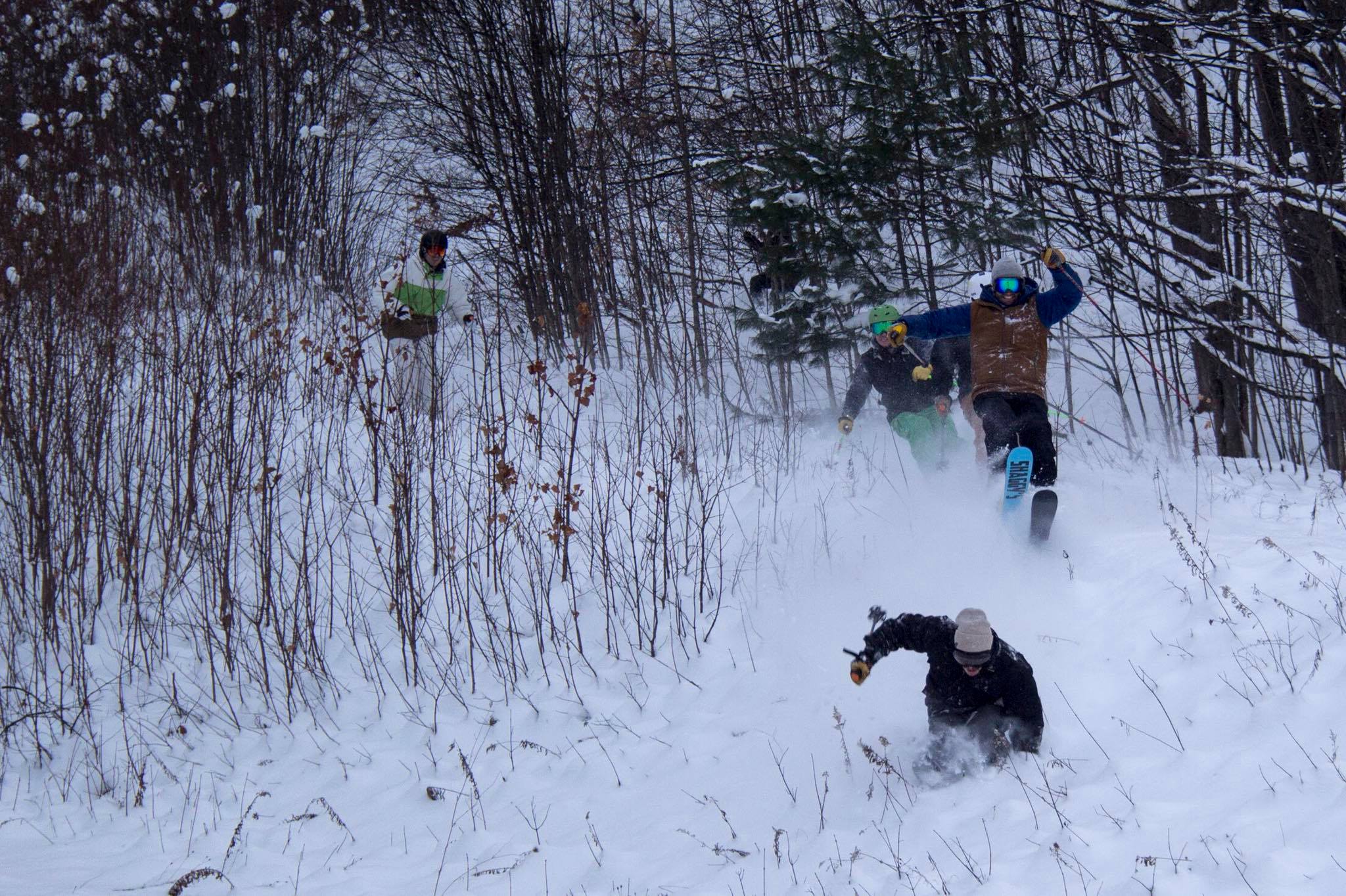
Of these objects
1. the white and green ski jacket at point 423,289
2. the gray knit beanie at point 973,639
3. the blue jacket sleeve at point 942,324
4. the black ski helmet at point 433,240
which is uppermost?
the black ski helmet at point 433,240

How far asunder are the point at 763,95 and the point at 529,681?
7.01 meters

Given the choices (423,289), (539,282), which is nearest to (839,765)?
(423,289)

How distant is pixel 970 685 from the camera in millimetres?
4141

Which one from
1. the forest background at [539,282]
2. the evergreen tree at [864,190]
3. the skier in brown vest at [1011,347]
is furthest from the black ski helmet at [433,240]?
the skier in brown vest at [1011,347]

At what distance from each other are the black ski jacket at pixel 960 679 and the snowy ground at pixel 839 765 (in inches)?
6.9

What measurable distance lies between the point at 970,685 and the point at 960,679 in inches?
2.1

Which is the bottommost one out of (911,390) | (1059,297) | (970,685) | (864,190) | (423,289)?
(970,685)

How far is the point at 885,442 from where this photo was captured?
8039 millimetres

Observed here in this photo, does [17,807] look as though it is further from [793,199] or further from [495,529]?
[793,199]

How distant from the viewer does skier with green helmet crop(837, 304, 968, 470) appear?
7.34 metres

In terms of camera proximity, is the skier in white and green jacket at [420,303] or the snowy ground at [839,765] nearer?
the snowy ground at [839,765]

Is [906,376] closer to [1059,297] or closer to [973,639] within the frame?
[1059,297]

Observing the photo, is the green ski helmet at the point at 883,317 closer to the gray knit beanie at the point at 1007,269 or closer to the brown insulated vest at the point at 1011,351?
the brown insulated vest at the point at 1011,351

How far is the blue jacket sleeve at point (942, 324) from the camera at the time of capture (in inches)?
273
